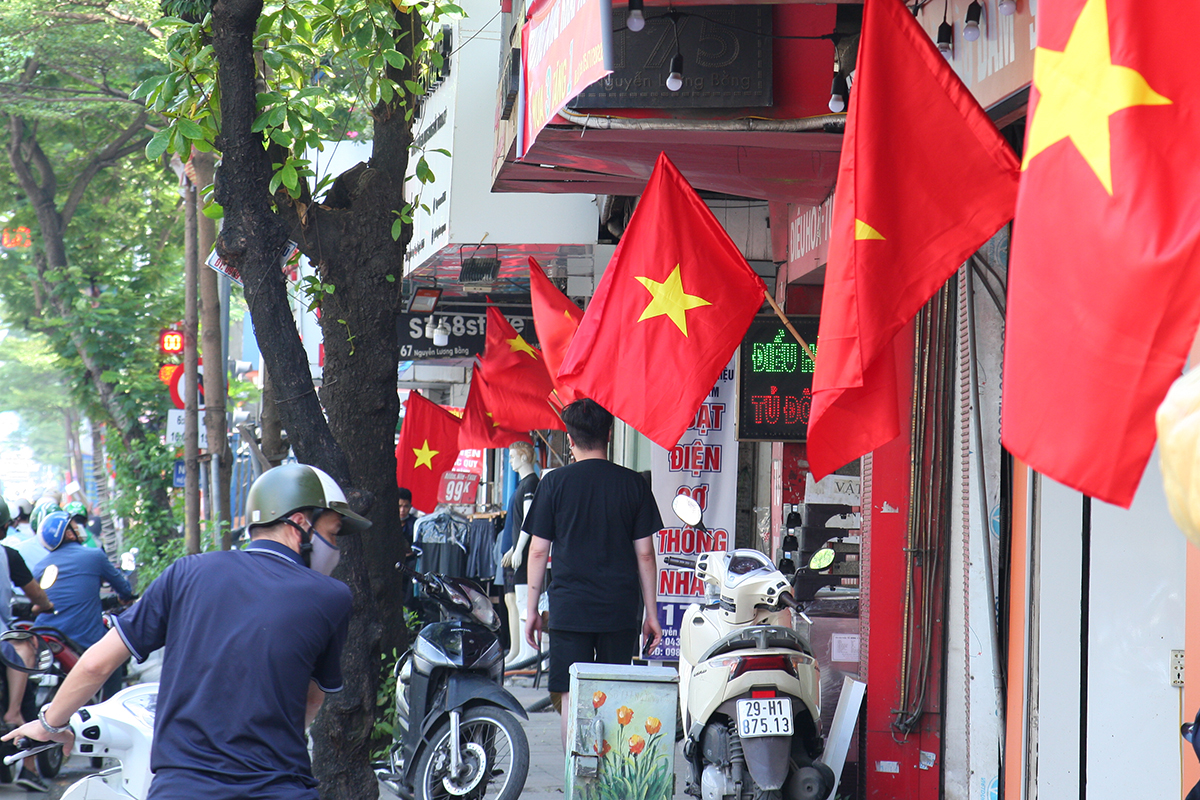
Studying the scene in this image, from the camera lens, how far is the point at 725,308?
602 centimetres

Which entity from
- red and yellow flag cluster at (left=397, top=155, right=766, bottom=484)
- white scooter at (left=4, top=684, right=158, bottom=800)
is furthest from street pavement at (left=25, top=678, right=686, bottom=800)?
white scooter at (left=4, top=684, right=158, bottom=800)

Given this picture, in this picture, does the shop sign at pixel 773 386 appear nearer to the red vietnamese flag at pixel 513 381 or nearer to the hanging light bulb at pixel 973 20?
the hanging light bulb at pixel 973 20

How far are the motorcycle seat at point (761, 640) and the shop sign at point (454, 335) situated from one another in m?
9.16

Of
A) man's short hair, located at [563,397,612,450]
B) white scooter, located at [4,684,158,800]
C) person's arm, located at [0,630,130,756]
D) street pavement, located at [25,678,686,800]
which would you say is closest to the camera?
person's arm, located at [0,630,130,756]

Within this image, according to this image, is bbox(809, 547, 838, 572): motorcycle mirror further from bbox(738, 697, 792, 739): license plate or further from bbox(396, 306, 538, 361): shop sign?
bbox(396, 306, 538, 361): shop sign

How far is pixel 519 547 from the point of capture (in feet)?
→ 36.0

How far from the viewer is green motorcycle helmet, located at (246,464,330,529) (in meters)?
3.86

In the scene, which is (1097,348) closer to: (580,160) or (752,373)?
→ (580,160)

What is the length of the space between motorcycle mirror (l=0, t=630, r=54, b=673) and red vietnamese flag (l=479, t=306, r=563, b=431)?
5.85 metres

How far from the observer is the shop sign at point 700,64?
20.4 ft

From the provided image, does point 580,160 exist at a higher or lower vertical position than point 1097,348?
higher

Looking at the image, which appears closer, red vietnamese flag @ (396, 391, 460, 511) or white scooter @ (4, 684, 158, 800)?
white scooter @ (4, 684, 158, 800)

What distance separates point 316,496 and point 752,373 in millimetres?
5395

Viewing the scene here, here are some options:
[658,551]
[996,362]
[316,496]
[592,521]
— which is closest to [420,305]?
[658,551]
